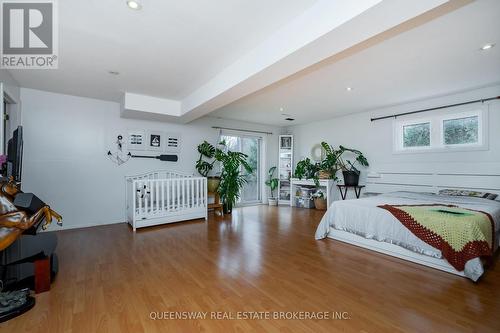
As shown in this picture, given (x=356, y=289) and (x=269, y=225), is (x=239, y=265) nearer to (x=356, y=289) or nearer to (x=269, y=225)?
(x=356, y=289)

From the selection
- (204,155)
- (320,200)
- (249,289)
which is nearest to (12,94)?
(204,155)

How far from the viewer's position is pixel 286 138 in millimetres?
6613

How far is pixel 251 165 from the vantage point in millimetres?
6570

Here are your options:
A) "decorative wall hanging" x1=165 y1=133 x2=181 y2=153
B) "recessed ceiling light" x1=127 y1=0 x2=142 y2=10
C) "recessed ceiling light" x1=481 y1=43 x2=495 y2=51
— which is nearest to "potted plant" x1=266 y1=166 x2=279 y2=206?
"decorative wall hanging" x1=165 y1=133 x2=181 y2=153

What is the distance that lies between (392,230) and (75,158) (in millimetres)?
5020

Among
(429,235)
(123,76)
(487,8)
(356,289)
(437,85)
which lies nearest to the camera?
(487,8)

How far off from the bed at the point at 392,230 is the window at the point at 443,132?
3.63 ft

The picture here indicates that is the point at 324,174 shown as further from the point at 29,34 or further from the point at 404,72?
the point at 29,34

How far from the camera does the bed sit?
2367mm

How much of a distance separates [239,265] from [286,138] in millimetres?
4713

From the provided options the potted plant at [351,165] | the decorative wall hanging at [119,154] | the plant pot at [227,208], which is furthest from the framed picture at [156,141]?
the potted plant at [351,165]

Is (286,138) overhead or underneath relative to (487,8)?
underneath

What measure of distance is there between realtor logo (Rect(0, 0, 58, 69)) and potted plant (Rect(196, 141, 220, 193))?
2.91m

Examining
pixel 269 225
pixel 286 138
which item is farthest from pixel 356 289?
pixel 286 138
